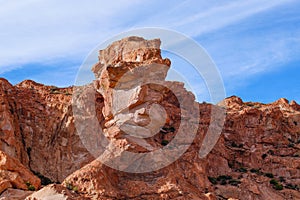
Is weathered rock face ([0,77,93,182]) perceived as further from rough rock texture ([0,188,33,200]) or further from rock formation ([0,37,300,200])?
rough rock texture ([0,188,33,200])

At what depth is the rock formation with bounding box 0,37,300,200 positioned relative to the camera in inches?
2520

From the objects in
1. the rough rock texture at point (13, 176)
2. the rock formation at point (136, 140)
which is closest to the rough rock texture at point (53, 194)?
the rock formation at point (136, 140)

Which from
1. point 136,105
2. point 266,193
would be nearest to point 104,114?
point 136,105

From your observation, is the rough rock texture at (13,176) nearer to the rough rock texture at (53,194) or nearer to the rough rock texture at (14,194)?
the rough rock texture at (14,194)

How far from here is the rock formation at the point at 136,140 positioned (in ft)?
210

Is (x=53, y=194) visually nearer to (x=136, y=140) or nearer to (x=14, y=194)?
(x=14, y=194)

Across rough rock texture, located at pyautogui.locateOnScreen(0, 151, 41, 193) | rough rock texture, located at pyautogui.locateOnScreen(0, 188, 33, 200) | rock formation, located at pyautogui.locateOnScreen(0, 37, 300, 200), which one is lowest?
rough rock texture, located at pyautogui.locateOnScreen(0, 188, 33, 200)

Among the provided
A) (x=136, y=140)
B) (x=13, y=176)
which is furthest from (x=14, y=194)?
(x=136, y=140)

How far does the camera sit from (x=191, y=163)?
7106 centimetres

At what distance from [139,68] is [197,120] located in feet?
32.0

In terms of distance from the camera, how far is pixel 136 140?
6831 centimetres

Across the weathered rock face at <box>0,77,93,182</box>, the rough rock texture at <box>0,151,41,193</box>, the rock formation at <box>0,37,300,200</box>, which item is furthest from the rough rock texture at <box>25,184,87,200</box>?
the weathered rock face at <box>0,77,93,182</box>

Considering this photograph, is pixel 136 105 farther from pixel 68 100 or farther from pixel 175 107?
pixel 68 100

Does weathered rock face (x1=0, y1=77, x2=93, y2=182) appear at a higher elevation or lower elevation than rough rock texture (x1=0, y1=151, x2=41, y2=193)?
higher
